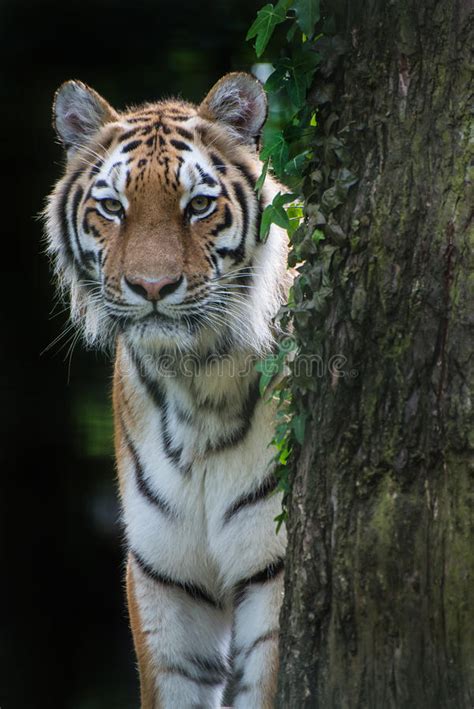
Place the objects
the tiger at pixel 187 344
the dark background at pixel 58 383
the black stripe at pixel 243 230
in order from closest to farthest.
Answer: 1. the tiger at pixel 187 344
2. the black stripe at pixel 243 230
3. the dark background at pixel 58 383

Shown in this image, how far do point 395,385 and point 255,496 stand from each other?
3.74 feet

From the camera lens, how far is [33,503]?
227 inches

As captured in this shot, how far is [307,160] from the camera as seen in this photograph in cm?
272

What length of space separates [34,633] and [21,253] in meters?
2.14

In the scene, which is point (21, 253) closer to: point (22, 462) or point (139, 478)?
point (22, 462)

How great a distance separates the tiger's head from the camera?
10.7 ft

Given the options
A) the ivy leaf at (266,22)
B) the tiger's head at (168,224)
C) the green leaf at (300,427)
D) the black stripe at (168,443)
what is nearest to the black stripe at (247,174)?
the tiger's head at (168,224)

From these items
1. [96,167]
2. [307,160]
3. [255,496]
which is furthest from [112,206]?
[255,496]

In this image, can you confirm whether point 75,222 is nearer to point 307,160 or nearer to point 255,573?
point 307,160

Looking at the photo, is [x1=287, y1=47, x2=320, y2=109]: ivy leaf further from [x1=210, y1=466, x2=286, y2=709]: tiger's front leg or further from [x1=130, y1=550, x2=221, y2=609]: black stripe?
[x1=130, y1=550, x2=221, y2=609]: black stripe

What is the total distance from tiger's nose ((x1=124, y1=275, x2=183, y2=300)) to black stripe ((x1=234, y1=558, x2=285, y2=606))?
0.90 metres

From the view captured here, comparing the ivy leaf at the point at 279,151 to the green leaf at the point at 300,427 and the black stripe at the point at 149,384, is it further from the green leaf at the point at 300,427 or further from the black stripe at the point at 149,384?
the black stripe at the point at 149,384

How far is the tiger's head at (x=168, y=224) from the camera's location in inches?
128

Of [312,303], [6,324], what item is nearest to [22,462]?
[6,324]
